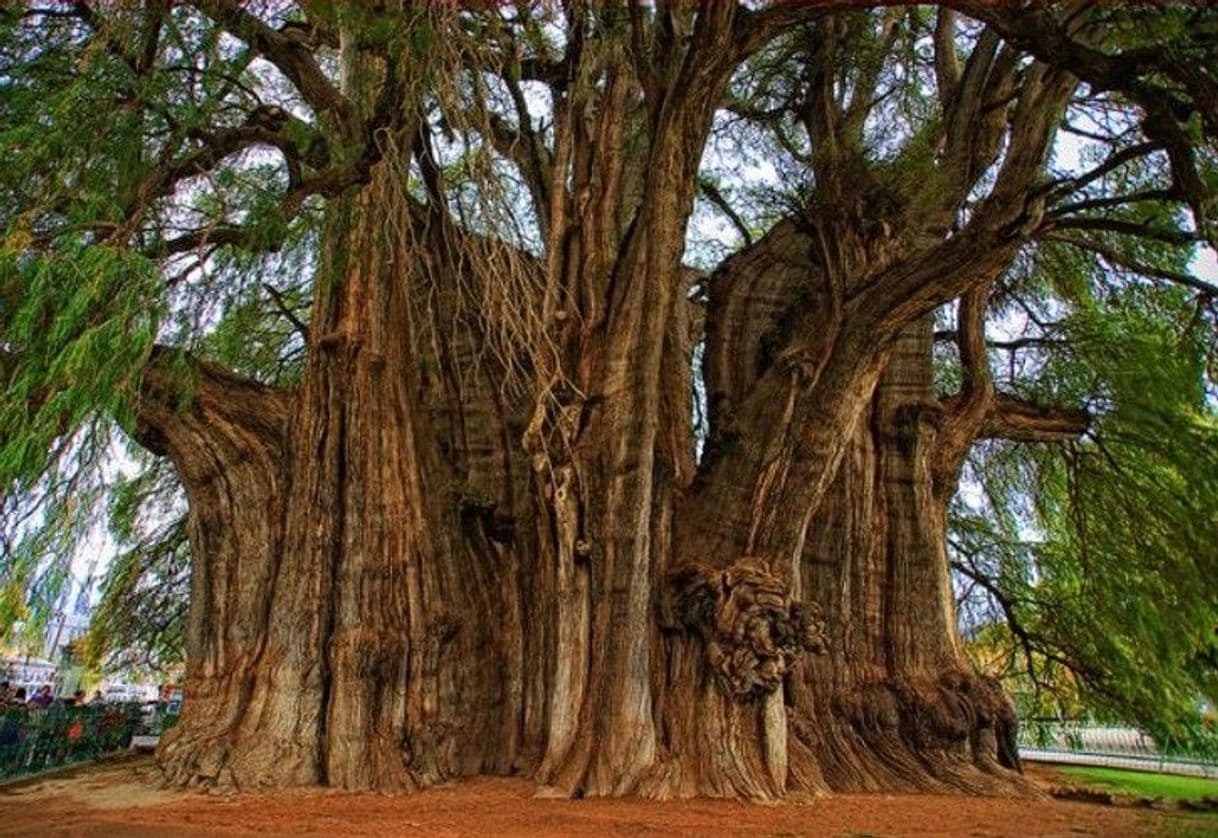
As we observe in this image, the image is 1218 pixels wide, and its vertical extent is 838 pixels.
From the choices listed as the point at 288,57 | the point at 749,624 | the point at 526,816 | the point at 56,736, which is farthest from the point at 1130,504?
→ the point at 56,736

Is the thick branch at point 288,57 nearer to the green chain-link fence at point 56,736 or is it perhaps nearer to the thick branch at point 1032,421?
the green chain-link fence at point 56,736

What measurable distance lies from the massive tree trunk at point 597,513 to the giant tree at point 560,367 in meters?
0.03

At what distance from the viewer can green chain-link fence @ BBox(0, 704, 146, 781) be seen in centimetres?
712

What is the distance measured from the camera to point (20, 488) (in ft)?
→ 12.5

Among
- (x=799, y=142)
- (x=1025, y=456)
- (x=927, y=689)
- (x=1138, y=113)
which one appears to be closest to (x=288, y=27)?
(x=799, y=142)

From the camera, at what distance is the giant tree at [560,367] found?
473 centimetres

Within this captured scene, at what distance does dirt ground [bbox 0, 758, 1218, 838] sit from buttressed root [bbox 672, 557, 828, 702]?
783 mm

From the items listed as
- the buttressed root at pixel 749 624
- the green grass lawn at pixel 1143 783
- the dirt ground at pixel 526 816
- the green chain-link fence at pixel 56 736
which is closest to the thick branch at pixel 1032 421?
the green grass lawn at pixel 1143 783

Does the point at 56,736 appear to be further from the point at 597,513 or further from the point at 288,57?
the point at 288,57

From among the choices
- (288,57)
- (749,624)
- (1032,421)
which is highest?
(288,57)

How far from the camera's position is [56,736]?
26.1 feet

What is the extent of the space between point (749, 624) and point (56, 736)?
6656mm

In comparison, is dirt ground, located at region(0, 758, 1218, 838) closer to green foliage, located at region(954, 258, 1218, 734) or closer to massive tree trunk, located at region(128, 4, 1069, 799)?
massive tree trunk, located at region(128, 4, 1069, 799)

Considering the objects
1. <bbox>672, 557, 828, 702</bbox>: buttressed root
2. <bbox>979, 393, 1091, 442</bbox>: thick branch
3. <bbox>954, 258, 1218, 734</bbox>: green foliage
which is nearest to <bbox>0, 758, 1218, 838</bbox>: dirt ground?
<bbox>672, 557, 828, 702</bbox>: buttressed root
